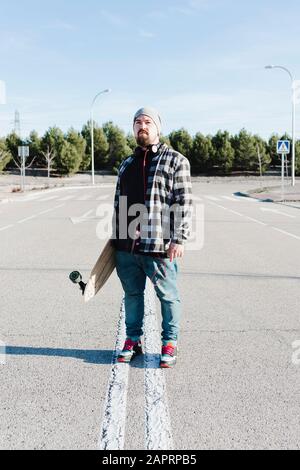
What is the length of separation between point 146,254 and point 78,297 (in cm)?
234

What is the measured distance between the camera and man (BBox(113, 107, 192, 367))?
370 cm

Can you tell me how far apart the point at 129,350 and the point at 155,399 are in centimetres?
73

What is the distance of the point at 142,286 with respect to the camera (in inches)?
156

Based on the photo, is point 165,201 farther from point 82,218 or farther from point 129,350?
point 82,218

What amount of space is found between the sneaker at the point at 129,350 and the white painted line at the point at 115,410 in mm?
53

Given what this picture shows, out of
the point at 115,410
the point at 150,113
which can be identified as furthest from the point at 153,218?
the point at 115,410

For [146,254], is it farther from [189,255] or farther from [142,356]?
[189,255]

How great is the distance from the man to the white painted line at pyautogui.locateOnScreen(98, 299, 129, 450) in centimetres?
20

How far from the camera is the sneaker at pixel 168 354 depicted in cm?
375
